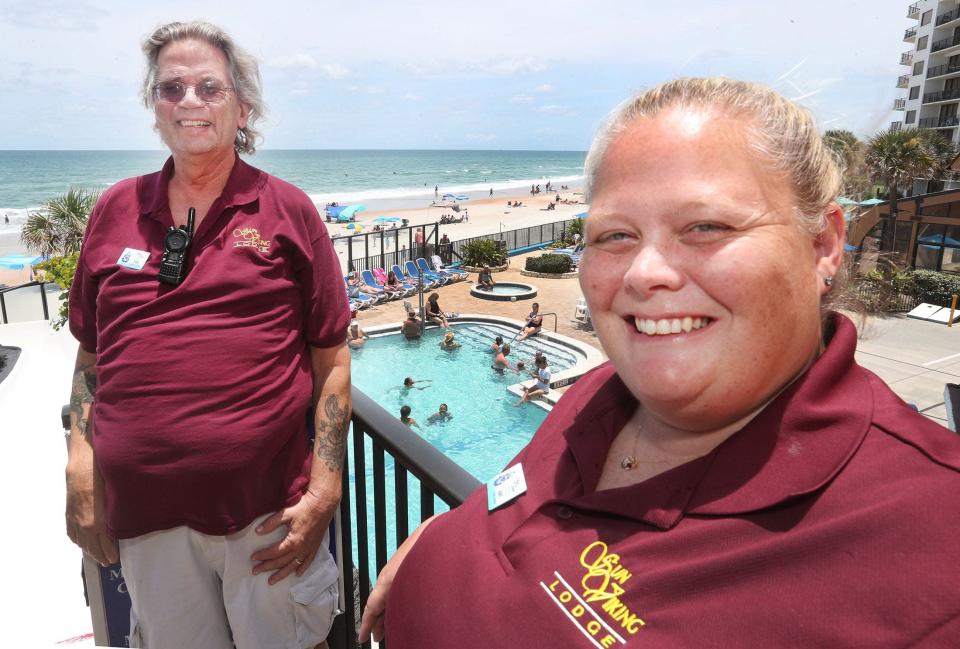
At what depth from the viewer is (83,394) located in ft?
7.10

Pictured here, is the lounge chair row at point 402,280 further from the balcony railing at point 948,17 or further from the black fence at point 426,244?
the balcony railing at point 948,17

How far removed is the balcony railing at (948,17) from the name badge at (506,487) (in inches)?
2698

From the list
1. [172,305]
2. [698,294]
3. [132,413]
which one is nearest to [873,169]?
[698,294]

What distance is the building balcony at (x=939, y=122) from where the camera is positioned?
171 feet

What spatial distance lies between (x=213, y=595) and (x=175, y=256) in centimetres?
112

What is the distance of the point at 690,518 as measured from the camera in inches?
34.0

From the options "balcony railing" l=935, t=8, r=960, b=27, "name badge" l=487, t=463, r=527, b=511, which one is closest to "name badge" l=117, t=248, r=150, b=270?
"name badge" l=487, t=463, r=527, b=511

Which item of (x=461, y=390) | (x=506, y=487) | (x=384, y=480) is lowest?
(x=461, y=390)

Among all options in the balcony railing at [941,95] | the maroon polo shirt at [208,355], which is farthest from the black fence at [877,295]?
the balcony railing at [941,95]

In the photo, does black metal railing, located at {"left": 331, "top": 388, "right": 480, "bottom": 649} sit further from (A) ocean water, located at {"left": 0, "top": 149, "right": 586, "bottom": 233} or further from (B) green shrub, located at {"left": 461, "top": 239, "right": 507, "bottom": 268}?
(A) ocean water, located at {"left": 0, "top": 149, "right": 586, "bottom": 233}

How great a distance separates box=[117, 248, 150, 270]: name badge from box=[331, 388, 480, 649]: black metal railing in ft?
2.61

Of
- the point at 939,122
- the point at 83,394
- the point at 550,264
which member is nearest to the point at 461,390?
the point at 550,264

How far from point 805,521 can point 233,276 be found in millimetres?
1678

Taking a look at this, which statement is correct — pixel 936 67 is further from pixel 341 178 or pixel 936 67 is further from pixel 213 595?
pixel 213 595
